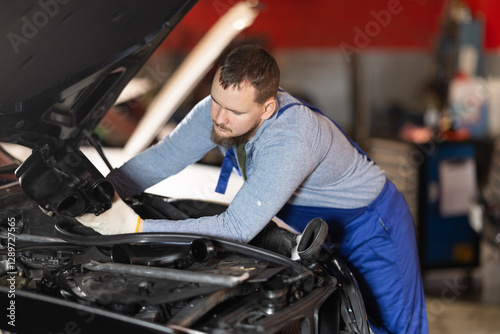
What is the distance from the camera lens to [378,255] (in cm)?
191

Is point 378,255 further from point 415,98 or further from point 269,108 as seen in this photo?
point 415,98

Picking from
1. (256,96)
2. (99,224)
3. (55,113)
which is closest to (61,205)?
(99,224)

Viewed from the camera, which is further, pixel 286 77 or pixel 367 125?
pixel 286 77

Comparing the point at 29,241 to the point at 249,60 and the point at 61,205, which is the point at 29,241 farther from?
the point at 249,60

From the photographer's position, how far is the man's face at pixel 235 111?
1528 millimetres

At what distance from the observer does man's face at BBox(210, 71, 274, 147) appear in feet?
5.01

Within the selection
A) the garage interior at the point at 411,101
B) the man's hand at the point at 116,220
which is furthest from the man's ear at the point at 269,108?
the garage interior at the point at 411,101

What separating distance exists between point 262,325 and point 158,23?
3.30 feet

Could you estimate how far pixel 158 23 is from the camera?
5.80 feet

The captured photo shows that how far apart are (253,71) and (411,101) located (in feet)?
17.0

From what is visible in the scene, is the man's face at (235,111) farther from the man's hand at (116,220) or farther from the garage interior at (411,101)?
the garage interior at (411,101)

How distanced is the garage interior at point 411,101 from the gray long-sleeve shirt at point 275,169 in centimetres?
50

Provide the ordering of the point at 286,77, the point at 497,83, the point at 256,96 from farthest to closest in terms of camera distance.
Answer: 1. the point at 286,77
2. the point at 497,83
3. the point at 256,96

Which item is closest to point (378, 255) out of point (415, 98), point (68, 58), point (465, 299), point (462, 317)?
point (68, 58)
